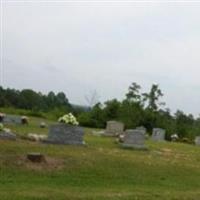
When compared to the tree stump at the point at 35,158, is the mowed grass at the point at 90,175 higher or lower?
lower

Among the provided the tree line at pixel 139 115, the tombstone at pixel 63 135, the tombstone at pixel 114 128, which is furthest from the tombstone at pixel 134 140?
the tree line at pixel 139 115

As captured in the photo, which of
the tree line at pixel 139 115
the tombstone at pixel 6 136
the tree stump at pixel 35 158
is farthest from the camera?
the tree line at pixel 139 115

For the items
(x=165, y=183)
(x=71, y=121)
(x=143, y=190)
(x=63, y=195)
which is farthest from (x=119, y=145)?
(x=63, y=195)

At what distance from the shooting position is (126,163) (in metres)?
17.1

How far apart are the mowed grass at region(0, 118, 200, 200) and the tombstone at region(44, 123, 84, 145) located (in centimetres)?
103

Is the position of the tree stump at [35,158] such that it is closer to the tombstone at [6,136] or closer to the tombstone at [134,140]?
the tombstone at [6,136]

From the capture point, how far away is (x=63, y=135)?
20.9 meters

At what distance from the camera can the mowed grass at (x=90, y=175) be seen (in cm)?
1234

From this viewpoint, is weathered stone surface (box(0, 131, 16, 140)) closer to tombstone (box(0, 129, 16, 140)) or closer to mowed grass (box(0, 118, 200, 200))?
tombstone (box(0, 129, 16, 140))

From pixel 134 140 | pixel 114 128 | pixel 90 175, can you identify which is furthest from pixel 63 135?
pixel 114 128

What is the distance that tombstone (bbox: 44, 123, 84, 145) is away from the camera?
20797 mm

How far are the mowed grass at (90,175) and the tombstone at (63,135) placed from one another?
1.03 m

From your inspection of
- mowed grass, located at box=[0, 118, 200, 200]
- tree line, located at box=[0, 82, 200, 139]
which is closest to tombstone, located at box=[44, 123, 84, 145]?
mowed grass, located at box=[0, 118, 200, 200]

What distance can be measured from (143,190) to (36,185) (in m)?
2.58
